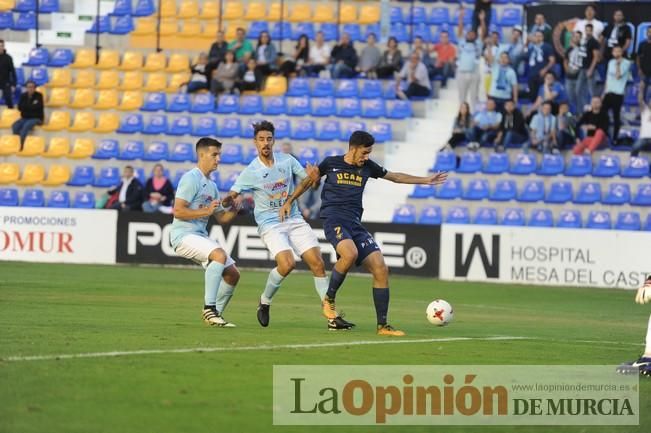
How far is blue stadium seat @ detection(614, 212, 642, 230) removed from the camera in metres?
27.4

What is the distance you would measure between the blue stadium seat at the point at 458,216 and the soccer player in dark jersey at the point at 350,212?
1345 cm

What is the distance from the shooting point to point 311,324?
15617 mm

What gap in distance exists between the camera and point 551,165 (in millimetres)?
28828

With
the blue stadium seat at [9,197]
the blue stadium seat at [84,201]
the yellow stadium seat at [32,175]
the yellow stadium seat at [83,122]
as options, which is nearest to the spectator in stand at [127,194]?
the blue stadium seat at [84,201]

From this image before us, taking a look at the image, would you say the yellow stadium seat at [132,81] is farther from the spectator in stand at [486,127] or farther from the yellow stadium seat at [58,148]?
the spectator in stand at [486,127]

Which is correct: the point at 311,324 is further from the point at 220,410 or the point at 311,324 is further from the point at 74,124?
the point at 74,124

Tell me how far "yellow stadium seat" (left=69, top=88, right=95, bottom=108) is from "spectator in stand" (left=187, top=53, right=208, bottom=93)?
2.70 meters

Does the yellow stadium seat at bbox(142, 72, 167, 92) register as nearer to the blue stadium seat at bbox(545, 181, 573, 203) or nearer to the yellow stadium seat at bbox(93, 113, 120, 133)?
the yellow stadium seat at bbox(93, 113, 120, 133)

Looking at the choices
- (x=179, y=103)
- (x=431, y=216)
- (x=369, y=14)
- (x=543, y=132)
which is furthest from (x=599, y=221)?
(x=179, y=103)

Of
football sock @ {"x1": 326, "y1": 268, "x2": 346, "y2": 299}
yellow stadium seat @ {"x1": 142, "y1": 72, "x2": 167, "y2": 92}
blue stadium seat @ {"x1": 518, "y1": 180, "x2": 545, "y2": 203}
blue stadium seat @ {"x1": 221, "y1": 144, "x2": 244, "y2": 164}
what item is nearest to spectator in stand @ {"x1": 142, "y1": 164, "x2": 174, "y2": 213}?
blue stadium seat @ {"x1": 221, "y1": 144, "x2": 244, "y2": 164}

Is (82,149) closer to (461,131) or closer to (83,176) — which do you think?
(83,176)

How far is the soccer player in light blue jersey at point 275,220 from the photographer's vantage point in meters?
15.0

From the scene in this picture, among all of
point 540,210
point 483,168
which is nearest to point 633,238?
point 540,210

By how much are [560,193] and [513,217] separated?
122 cm
